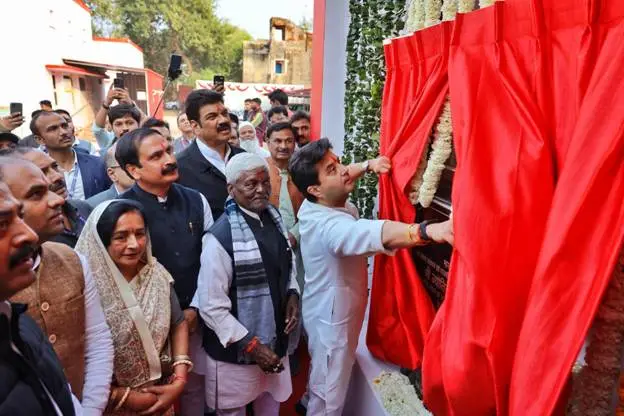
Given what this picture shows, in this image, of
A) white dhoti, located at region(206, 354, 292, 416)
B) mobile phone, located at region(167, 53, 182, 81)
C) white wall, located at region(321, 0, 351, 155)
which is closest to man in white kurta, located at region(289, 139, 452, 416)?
white dhoti, located at region(206, 354, 292, 416)

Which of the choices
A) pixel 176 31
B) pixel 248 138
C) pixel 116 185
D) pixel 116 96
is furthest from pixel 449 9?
pixel 176 31

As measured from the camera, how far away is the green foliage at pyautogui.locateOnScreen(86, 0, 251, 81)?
97.0ft

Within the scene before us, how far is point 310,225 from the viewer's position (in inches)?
92.7

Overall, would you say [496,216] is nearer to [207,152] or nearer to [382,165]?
[382,165]

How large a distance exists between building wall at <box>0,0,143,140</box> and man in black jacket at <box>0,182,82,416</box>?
1282 cm

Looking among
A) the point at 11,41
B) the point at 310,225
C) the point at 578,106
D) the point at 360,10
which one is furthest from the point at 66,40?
the point at 578,106

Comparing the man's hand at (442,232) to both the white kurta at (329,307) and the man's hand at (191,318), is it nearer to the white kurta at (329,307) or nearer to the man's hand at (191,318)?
the white kurta at (329,307)

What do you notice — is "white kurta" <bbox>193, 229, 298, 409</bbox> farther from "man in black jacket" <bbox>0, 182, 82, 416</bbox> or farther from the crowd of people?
"man in black jacket" <bbox>0, 182, 82, 416</bbox>

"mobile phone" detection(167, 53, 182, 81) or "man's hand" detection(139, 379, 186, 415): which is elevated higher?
"mobile phone" detection(167, 53, 182, 81)

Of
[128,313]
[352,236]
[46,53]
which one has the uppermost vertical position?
[46,53]

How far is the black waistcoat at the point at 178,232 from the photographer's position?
90.6 inches

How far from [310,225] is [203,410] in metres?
1.29

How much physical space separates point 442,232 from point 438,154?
44 centimetres

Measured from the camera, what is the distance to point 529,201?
1.31 metres
